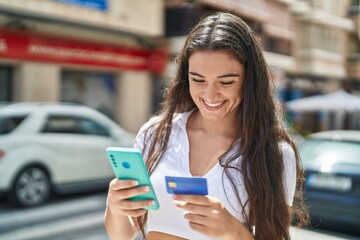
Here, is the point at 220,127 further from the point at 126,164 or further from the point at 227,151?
the point at 126,164

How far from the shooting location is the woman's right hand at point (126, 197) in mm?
1457

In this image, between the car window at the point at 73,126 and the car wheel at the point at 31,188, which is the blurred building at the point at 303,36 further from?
the car wheel at the point at 31,188

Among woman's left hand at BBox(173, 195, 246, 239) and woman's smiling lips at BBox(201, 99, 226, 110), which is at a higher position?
woman's smiling lips at BBox(201, 99, 226, 110)

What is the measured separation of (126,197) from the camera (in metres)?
1.48

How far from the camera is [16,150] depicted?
23.9ft

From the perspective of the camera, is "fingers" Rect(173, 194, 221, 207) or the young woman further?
the young woman

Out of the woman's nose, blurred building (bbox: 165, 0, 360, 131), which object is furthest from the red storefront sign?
the woman's nose

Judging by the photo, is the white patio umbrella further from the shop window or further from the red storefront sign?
the shop window

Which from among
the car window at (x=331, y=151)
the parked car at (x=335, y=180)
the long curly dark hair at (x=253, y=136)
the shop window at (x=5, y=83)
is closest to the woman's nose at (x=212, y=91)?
the long curly dark hair at (x=253, y=136)

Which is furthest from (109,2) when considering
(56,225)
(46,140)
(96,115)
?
(56,225)

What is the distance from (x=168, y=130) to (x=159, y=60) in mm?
14755

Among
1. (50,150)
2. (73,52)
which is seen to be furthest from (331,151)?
(73,52)

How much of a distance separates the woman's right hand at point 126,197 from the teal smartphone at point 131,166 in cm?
2

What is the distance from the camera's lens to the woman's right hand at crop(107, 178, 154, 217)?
1457 millimetres
